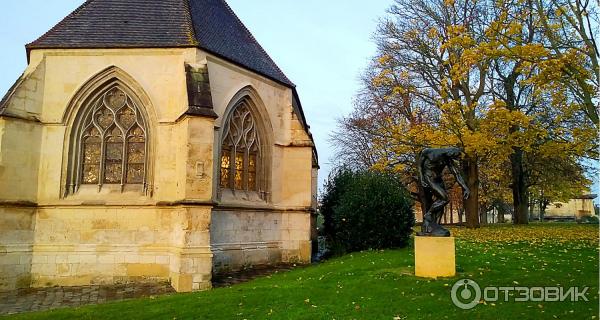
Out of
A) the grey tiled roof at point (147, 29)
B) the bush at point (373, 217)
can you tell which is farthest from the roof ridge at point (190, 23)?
the bush at point (373, 217)

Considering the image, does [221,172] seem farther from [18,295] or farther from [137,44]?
[18,295]

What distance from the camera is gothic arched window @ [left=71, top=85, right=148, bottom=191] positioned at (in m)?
12.5

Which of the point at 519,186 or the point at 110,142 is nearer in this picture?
the point at 110,142

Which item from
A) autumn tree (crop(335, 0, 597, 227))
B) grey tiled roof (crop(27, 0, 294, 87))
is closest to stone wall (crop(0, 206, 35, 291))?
grey tiled roof (crop(27, 0, 294, 87))

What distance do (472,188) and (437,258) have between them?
14.3 m

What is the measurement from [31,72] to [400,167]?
16.0m

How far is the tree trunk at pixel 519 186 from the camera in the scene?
2591 centimetres

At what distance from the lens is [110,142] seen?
12.6 m

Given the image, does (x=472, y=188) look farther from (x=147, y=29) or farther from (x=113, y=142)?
(x=113, y=142)

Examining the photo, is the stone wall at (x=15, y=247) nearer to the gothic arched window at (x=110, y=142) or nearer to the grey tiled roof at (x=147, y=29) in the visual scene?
the gothic arched window at (x=110, y=142)

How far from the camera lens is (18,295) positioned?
10820 millimetres

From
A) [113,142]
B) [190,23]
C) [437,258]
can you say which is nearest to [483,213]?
[437,258]

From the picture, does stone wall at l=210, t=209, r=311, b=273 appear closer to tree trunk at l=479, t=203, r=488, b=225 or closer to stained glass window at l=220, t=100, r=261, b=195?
stained glass window at l=220, t=100, r=261, b=195

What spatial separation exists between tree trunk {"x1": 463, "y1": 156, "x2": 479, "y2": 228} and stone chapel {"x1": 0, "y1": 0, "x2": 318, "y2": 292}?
1211cm
